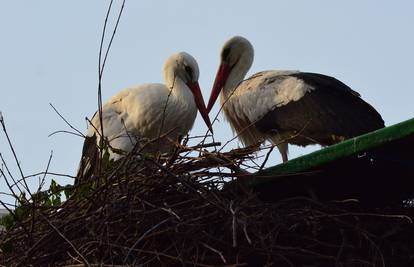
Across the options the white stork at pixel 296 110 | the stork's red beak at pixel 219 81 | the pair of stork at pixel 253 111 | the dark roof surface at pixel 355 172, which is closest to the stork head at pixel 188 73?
the pair of stork at pixel 253 111

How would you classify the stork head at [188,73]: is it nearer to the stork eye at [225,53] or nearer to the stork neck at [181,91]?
the stork neck at [181,91]

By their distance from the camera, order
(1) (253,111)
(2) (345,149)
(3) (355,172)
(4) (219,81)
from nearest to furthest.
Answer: (2) (345,149) < (3) (355,172) < (1) (253,111) < (4) (219,81)

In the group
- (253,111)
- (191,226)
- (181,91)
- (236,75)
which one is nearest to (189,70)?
(181,91)

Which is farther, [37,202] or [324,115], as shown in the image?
[324,115]

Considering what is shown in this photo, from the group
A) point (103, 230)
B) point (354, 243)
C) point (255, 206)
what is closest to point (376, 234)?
point (354, 243)

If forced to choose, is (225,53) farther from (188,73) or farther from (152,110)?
(152,110)

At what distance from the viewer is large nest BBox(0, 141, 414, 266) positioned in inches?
168

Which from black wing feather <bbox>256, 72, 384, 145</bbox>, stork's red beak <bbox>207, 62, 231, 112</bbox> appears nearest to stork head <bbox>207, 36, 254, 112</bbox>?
stork's red beak <bbox>207, 62, 231, 112</bbox>

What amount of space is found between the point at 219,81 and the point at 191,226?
12.3 feet

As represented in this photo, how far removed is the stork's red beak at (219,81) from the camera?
788cm

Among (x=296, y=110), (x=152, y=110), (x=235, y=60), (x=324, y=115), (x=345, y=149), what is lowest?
(x=345, y=149)

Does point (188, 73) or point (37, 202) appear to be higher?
point (188, 73)

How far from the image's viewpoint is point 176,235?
4.28 meters

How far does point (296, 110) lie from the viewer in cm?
680
